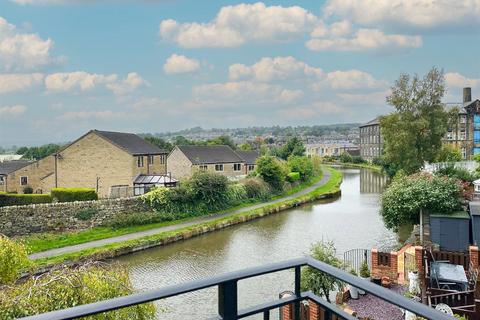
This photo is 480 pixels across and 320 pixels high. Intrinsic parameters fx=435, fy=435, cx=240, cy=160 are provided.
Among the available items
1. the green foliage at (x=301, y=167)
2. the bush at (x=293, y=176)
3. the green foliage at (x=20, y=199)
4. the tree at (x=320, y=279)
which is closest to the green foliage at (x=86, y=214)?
the green foliage at (x=20, y=199)

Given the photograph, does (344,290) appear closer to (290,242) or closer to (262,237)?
(290,242)

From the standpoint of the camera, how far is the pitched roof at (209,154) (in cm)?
4494

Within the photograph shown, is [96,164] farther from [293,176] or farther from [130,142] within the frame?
[293,176]

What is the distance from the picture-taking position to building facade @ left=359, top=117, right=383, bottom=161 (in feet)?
284

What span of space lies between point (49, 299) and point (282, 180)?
35.9 metres

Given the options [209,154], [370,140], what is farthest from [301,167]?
[370,140]

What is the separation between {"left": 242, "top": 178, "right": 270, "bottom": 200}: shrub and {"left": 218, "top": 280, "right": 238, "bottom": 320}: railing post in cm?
3489

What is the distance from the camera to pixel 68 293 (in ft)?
24.0

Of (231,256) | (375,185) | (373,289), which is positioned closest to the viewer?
(373,289)

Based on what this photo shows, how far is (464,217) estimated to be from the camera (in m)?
17.2

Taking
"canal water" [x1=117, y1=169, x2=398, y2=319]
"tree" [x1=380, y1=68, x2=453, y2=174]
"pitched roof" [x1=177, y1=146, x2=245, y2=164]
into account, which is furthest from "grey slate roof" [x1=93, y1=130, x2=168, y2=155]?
"tree" [x1=380, y1=68, x2=453, y2=174]

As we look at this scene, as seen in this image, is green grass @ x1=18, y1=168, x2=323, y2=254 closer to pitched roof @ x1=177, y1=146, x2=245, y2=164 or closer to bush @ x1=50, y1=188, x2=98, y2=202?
bush @ x1=50, y1=188, x2=98, y2=202

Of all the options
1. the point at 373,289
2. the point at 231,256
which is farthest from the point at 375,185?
the point at 373,289

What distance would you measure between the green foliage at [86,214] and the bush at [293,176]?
23706 millimetres
